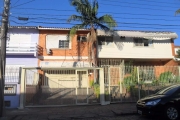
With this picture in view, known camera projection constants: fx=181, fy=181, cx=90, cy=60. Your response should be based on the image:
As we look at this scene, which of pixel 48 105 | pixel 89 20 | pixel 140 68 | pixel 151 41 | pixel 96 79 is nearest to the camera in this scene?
pixel 48 105

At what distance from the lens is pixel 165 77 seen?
41.0ft

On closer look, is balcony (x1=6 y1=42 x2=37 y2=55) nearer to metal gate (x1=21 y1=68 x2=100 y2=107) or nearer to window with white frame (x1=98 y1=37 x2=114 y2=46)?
metal gate (x1=21 y1=68 x2=100 y2=107)

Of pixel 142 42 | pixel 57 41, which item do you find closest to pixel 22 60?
pixel 57 41

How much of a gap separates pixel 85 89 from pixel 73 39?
752 cm

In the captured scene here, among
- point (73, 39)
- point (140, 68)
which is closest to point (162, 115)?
point (140, 68)

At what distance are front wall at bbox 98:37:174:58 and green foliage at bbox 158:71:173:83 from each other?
631 cm

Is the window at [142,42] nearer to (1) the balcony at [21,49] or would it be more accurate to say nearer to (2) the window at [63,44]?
(2) the window at [63,44]

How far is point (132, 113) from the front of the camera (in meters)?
8.96

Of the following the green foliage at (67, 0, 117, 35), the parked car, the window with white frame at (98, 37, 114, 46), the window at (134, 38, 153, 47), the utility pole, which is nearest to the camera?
the parked car

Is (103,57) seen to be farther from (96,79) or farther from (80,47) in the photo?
(96,79)

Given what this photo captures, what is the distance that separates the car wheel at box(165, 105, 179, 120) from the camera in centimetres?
706

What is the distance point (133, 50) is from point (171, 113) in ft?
40.3

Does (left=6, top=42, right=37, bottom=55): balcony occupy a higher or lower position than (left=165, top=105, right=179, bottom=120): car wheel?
higher

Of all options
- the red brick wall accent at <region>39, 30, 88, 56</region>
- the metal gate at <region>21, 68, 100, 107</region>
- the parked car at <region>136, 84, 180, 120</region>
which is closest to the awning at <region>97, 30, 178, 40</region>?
the red brick wall accent at <region>39, 30, 88, 56</region>
